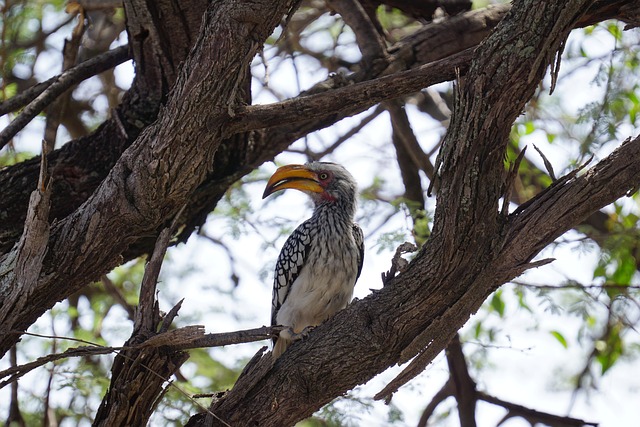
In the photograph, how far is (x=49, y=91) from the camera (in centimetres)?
422

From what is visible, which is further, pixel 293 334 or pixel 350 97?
pixel 293 334

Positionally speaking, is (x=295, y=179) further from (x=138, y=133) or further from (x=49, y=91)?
(x=49, y=91)

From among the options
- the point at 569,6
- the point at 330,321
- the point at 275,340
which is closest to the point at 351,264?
the point at 275,340

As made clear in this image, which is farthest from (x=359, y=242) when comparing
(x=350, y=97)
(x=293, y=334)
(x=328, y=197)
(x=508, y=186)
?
(x=508, y=186)

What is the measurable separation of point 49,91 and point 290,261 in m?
1.55

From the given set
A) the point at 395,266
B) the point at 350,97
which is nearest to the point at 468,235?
the point at 395,266

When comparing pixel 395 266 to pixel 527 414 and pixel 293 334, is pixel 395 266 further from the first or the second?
pixel 527 414

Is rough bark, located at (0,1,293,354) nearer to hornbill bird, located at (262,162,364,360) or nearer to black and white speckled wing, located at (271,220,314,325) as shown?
hornbill bird, located at (262,162,364,360)

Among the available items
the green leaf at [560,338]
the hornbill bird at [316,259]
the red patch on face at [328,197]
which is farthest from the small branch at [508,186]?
the green leaf at [560,338]

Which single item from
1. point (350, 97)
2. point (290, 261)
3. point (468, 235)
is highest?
point (290, 261)

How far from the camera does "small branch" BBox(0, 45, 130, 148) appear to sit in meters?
4.05

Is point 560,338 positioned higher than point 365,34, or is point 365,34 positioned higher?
point 365,34

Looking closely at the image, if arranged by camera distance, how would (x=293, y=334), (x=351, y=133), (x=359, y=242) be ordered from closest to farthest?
(x=293, y=334), (x=359, y=242), (x=351, y=133)

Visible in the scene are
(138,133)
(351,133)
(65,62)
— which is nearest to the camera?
(138,133)
